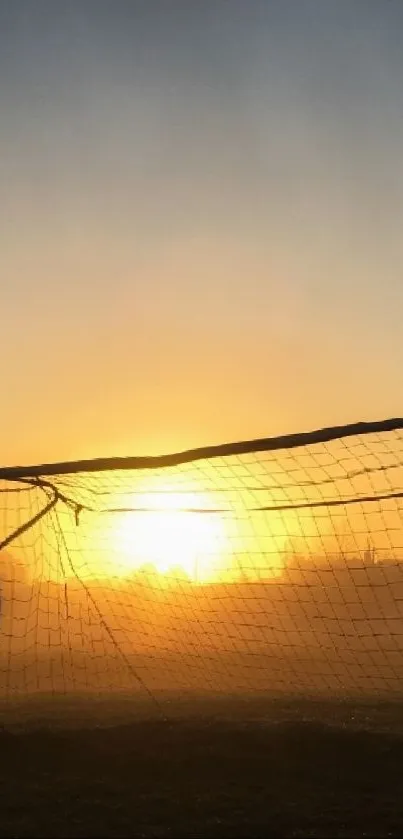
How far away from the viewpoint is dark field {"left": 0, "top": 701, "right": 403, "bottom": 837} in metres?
8.84

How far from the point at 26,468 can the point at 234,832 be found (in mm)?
4618

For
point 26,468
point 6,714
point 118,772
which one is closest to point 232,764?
point 118,772

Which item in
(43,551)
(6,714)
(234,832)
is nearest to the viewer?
(234,832)

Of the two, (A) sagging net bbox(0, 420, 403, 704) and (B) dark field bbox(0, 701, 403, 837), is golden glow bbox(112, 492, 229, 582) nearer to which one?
(A) sagging net bbox(0, 420, 403, 704)

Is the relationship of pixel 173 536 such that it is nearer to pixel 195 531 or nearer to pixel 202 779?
pixel 195 531

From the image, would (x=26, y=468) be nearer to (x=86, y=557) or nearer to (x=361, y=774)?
(x=86, y=557)

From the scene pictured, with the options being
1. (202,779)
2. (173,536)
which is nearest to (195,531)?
(173,536)

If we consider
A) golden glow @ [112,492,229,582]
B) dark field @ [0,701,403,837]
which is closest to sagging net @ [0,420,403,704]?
golden glow @ [112,492,229,582]

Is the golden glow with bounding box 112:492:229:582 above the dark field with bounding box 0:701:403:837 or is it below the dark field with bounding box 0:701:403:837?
above

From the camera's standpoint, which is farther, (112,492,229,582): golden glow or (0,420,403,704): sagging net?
(112,492,229,582): golden glow

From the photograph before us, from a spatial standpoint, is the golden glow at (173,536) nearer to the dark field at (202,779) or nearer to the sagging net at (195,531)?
the sagging net at (195,531)

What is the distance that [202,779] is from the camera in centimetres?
1101

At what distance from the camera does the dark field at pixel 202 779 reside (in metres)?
8.84

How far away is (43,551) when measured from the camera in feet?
36.2
